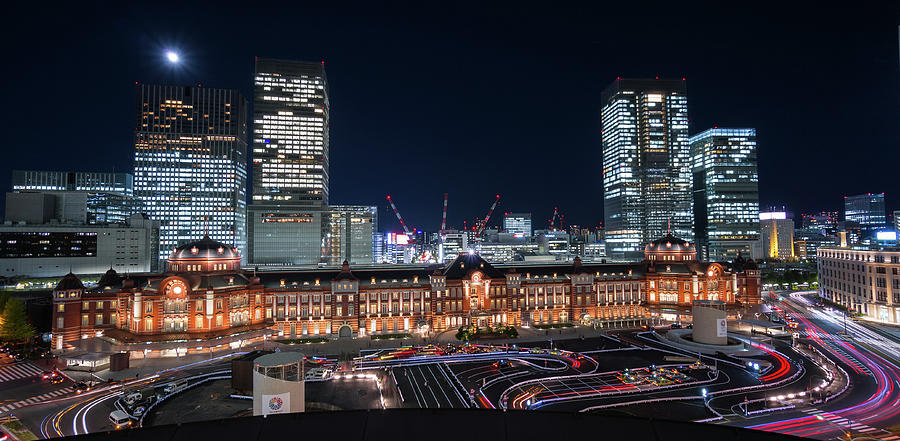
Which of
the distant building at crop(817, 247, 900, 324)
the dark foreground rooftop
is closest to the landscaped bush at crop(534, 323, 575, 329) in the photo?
the distant building at crop(817, 247, 900, 324)

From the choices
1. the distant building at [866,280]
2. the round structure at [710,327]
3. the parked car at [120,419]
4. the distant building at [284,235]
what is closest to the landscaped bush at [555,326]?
the round structure at [710,327]

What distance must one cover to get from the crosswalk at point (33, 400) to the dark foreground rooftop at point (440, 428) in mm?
55550

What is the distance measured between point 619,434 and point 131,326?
88.0m

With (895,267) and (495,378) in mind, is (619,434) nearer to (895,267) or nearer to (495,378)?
(495,378)

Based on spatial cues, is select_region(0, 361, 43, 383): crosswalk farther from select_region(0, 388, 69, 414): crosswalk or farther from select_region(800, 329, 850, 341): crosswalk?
select_region(800, 329, 850, 341): crosswalk

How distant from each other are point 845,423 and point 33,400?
3582 inches

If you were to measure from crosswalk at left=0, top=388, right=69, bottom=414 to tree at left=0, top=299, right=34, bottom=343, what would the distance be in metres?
31.5

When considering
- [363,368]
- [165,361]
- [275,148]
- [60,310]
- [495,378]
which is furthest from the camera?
[275,148]

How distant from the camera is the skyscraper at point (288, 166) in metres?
172

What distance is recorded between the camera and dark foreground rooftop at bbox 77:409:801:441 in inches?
520

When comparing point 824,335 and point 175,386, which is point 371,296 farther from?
point 824,335

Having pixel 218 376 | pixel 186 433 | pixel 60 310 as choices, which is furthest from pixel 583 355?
pixel 60 310

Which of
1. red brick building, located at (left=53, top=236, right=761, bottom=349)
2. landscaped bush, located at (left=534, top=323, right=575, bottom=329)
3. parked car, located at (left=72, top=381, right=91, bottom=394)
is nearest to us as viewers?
parked car, located at (left=72, top=381, right=91, bottom=394)

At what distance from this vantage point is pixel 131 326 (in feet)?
249
